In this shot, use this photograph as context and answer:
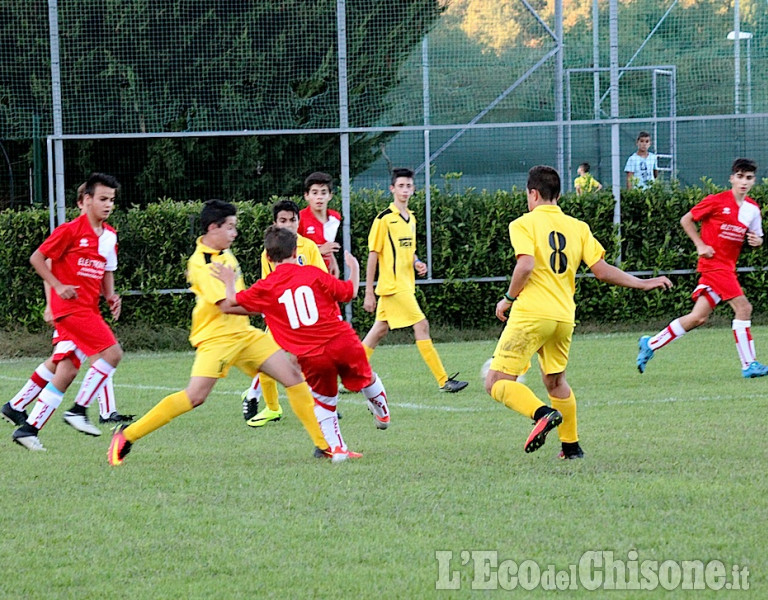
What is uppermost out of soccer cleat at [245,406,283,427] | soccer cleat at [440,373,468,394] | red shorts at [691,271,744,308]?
red shorts at [691,271,744,308]

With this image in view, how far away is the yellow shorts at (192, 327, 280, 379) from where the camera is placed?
23.3 feet

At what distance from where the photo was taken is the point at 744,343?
1060 cm

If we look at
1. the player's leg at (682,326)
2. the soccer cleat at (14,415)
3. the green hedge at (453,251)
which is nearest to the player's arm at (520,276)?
the soccer cleat at (14,415)

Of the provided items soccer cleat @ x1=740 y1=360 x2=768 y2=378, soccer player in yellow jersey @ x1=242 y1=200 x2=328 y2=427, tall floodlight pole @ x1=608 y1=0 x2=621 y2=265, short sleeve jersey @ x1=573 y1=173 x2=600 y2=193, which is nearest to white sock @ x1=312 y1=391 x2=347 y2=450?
soccer player in yellow jersey @ x1=242 y1=200 x2=328 y2=427

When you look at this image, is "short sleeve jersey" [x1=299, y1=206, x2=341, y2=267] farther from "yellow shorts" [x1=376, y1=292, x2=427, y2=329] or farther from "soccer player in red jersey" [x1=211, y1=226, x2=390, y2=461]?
"soccer player in red jersey" [x1=211, y1=226, x2=390, y2=461]

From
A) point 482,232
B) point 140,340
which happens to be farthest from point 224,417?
point 482,232

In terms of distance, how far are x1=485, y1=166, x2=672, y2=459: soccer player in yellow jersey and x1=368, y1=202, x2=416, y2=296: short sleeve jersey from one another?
4.13 m

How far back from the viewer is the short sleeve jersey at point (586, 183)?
1582 centimetres

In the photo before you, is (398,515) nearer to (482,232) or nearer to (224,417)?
(224,417)

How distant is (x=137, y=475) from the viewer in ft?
22.3

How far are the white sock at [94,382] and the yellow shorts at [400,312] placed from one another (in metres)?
3.10

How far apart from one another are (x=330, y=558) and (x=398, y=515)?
77 centimetres

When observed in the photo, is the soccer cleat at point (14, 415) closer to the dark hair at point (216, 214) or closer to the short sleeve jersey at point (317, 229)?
the dark hair at point (216, 214)

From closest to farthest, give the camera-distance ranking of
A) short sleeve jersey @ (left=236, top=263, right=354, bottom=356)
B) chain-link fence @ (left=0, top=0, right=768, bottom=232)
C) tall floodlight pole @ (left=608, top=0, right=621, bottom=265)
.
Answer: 1. short sleeve jersey @ (left=236, top=263, right=354, bottom=356)
2. tall floodlight pole @ (left=608, top=0, right=621, bottom=265)
3. chain-link fence @ (left=0, top=0, right=768, bottom=232)
